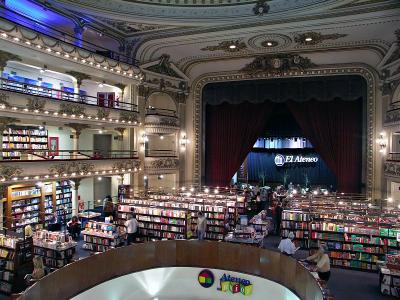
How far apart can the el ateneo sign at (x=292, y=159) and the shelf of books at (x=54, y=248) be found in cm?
1447

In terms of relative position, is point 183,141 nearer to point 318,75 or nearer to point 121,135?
point 121,135

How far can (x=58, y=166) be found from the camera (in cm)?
1144

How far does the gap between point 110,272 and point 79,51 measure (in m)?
7.74

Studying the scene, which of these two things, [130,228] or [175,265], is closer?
[175,265]

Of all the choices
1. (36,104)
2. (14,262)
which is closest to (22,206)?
(36,104)

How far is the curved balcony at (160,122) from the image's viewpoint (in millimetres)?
15930

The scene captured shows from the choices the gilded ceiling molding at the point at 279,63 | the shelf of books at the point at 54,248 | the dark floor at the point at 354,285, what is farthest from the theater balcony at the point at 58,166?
the dark floor at the point at 354,285

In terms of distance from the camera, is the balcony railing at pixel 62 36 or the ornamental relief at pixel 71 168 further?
the ornamental relief at pixel 71 168

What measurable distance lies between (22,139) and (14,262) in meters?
6.30

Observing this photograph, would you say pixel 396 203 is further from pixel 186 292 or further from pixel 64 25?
pixel 64 25

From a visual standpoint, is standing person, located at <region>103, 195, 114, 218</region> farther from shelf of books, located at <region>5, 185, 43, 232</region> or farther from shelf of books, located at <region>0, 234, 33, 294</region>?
shelf of books, located at <region>0, 234, 33, 294</region>

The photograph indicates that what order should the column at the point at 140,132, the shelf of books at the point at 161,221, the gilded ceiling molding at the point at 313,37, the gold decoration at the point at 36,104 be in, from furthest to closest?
1. the column at the point at 140,132
2. the gilded ceiling molding at the point at 313,37
3. the shelf of books at the point at 161,221
4. the gold decoration at the point at 36,104

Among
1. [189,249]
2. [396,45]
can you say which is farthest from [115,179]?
[396,45]

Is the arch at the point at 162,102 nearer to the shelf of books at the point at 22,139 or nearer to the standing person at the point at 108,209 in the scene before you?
the shelf of books at the point at 22,139
